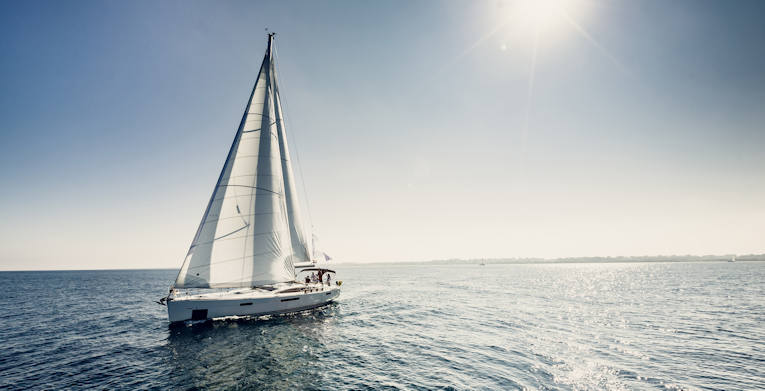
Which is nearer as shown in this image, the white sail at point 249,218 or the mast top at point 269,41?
the white sail at point 249,218

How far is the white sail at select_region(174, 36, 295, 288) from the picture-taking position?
21.2 m

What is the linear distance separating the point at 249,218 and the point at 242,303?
6.70m

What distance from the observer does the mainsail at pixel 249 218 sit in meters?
21.2

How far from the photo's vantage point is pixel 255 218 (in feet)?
75.7

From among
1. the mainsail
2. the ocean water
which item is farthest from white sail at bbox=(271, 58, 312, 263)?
the ocean water

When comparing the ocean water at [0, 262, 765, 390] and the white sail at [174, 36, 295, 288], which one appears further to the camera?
the white sail at [174, 36, 295, 288]

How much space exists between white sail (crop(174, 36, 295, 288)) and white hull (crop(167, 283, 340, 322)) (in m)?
1.16

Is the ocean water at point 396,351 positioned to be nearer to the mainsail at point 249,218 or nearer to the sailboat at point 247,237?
the sailboat at point 247,237

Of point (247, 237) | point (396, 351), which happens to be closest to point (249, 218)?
point (247, 237)

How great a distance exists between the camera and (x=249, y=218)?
22734mm

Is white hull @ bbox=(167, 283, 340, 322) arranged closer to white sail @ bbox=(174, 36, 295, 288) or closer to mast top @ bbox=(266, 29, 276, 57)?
white sail @ bbox=(174, 36, 295, 288)

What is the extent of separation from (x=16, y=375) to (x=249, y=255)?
39.7 ft

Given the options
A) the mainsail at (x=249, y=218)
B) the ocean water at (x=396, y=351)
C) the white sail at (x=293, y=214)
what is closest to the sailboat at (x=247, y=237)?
the mainsail at (x=249, y=218)

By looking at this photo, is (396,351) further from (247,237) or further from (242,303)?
(247,237)
